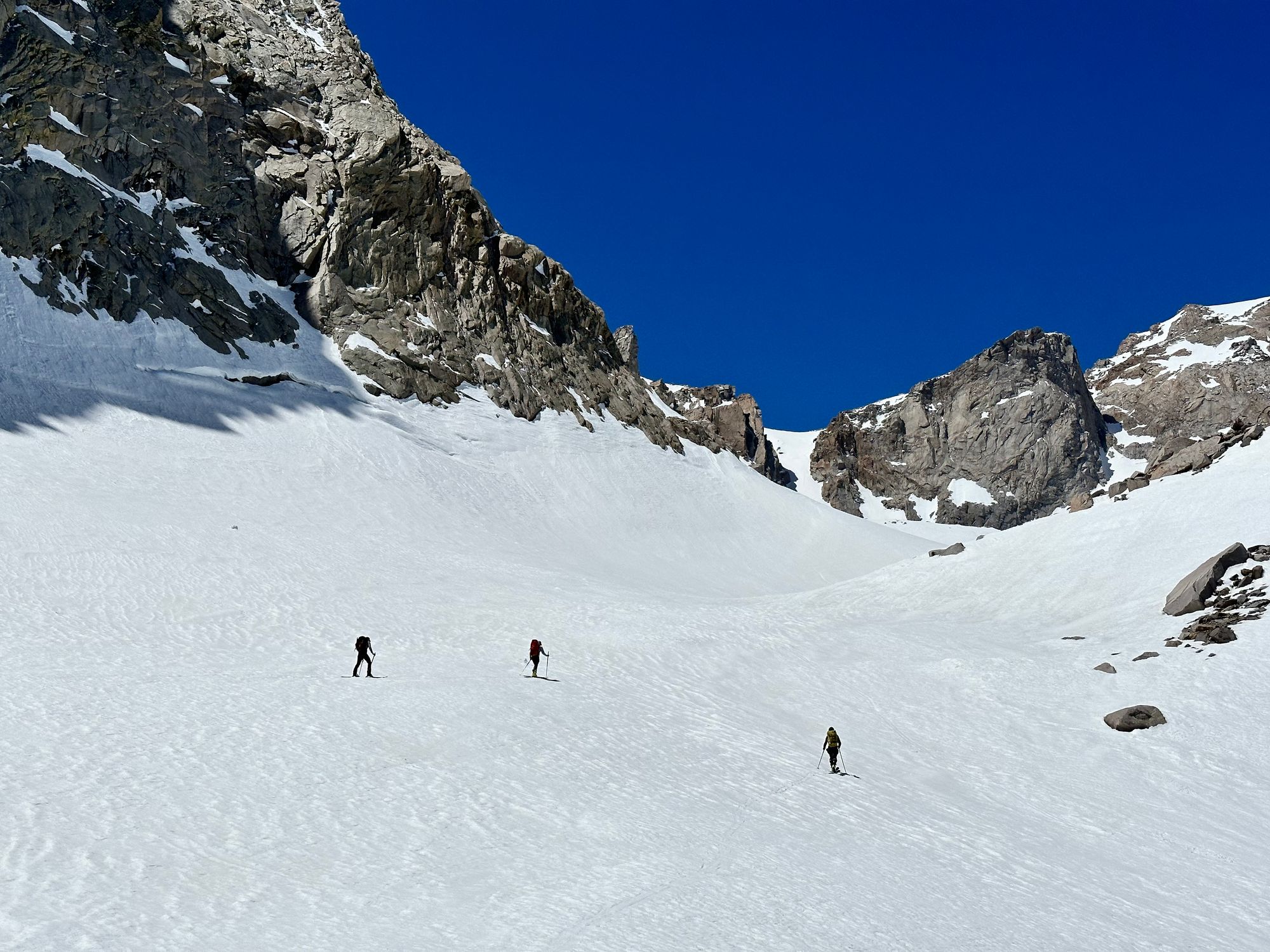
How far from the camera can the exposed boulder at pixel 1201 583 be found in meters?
29.9

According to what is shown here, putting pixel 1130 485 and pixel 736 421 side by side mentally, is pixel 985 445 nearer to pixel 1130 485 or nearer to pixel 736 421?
pixel 736 421

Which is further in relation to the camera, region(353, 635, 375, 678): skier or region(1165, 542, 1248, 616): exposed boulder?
region(1165, 542, 1248, 616): exposed boulder

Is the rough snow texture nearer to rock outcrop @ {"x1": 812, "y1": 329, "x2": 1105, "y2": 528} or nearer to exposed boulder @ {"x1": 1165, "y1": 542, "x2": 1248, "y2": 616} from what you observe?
rock outcrop @ {"x1": 812, "y1": 329, "x2": 1105, "y2": 528}

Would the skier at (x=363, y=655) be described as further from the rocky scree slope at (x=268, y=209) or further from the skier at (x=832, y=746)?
the rocky scree slope at (x=268, y=209)

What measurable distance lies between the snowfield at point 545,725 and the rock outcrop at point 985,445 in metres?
101

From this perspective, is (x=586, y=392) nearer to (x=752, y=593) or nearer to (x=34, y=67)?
(x=752, y=593)

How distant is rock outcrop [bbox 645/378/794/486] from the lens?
439ft

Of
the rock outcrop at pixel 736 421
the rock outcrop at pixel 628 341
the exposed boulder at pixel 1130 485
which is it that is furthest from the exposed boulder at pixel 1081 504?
the rock outcrop at pixel 628 341

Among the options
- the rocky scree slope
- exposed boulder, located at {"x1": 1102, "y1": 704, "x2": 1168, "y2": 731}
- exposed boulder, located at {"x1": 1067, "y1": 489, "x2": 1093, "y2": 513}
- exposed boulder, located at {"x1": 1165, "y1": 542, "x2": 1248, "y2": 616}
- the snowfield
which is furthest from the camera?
the rocky scree slope

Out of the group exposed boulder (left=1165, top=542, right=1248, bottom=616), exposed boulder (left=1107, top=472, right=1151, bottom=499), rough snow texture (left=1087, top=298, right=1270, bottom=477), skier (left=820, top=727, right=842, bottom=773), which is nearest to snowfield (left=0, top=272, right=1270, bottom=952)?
skier (left=820, top=727, right=842, bottom=773)

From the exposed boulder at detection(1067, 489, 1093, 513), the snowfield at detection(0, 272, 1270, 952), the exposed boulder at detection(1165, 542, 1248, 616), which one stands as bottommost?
the snowfield at detection(0, 272, 1270, 952)

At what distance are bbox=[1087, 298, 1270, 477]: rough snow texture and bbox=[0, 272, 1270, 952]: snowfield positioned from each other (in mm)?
118526

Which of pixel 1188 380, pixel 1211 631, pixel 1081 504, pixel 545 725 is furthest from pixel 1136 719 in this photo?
pixel 1188 380

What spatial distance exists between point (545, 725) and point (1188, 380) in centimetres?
16309
